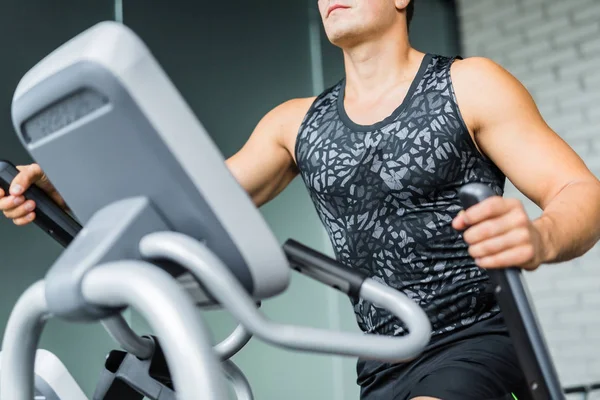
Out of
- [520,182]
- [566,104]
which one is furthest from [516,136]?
[566,104]

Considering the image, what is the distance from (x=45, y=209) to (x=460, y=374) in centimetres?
72

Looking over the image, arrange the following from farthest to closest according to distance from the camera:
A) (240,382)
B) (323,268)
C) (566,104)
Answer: (566,104)
(240,382)
(323,268)

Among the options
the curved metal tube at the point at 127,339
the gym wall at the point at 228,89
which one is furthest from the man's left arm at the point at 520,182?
the gym wall at the point at 228,89

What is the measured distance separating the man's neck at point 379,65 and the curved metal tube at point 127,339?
71 cm

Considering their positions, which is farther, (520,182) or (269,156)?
(269,156)

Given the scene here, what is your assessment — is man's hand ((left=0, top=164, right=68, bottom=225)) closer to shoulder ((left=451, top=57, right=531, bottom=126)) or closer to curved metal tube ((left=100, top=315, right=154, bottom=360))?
curved metal tube ((left=100, top=315, right=154, bottom=360))

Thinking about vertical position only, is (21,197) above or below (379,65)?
above

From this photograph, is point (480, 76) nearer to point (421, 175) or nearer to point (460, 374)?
point (421, 175)

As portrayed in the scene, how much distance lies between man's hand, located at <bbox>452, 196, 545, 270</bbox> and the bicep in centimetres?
43

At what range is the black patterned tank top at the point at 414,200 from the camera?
1447 mm

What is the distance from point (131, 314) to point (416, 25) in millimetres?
2351

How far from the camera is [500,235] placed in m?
0.85

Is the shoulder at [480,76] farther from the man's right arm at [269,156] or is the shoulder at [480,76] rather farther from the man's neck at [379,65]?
the man's right arm at [269,156]

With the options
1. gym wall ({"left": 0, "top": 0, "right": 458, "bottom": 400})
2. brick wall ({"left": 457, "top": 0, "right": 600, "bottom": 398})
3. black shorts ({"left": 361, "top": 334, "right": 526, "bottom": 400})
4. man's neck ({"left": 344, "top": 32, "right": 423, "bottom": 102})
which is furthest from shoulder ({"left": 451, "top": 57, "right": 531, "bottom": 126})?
brick wall ({"left": 457, "top": 0, "right": 600, "bottom": 398})
